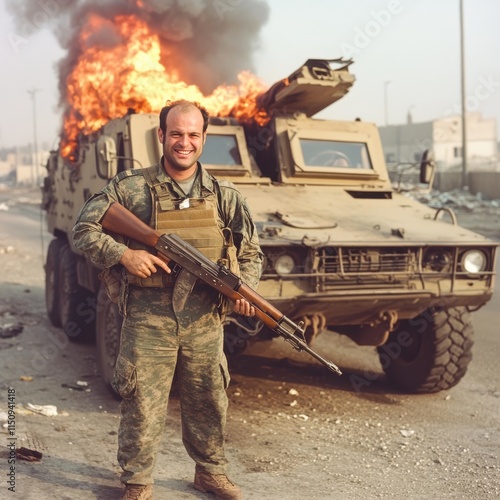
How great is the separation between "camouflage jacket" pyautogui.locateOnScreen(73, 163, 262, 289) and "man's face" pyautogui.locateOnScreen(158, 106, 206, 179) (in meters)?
0.11

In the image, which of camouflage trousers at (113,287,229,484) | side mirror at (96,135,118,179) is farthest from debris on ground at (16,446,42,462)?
side mirror at (96,135,118,179)

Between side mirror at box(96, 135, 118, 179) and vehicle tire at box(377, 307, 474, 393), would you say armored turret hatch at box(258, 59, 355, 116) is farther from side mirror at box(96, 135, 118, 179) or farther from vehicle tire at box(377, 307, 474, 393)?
vehicle tire at box(377, 307, 474, 393)

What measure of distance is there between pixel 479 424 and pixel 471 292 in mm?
843

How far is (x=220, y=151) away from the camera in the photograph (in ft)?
19.8

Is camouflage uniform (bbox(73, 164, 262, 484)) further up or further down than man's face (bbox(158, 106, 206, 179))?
further down

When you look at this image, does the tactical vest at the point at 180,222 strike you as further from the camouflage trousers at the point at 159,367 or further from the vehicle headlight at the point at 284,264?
the vehicle headlight at the point at 284,264

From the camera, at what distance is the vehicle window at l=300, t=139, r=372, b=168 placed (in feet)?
20.6

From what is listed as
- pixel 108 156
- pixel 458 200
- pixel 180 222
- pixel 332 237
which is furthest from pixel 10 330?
pixel 458 200

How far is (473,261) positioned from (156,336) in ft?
8.67

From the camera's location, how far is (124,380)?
3283 millimetres

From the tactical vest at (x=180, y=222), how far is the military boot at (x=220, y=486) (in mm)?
914

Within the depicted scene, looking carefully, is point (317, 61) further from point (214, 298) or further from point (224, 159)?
point (214, 298)

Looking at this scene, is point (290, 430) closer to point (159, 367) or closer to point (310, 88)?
point (159, 367)

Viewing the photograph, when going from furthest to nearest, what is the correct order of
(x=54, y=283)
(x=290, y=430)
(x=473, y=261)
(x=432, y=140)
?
(x=432, y=140), (x=54, y=283), (x=473, y=261), (x=290, y=430)
